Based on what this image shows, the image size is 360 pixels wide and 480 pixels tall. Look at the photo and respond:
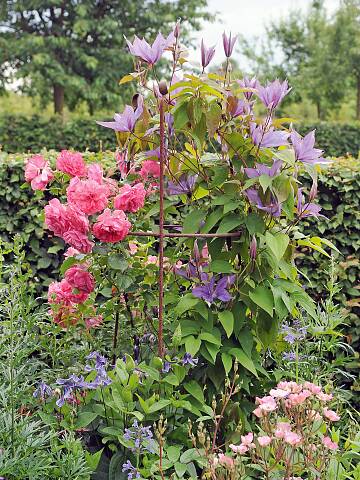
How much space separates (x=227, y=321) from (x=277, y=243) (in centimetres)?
35

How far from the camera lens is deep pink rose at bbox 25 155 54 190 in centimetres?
288

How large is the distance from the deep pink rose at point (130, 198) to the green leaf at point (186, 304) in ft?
1.30

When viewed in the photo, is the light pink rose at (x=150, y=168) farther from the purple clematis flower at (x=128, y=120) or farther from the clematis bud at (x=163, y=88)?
the clematis bud at (x=163, y=88)

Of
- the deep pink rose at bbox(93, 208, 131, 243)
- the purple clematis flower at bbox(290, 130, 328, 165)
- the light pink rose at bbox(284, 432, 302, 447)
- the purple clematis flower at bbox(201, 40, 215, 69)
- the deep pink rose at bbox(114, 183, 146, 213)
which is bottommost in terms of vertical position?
the light pink rose at bbox(284, 432, 302, 447)

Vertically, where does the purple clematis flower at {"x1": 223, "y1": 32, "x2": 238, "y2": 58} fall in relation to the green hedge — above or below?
above

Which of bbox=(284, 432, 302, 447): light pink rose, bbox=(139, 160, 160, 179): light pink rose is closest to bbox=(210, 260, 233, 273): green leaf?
bbox=(139, 160, 160, 179): light pink rose

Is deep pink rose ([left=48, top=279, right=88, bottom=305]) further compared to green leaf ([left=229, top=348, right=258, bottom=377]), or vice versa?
deep pink rose ([left=48, top=279, right=88, bottom=305])

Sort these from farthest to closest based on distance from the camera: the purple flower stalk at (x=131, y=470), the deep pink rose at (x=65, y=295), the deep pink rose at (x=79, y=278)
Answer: the deep pink rose at (x=65, y=295) < the deep pink rose at (x=79, y=278) < the purple flower stalk at (x=131, y=470)

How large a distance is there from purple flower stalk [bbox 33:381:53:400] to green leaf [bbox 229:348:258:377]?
0.70 m

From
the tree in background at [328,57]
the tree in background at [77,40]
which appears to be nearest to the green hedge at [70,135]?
the tree in background at [77,40]

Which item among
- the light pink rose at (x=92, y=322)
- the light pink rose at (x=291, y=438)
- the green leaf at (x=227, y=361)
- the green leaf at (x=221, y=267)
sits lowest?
the light pink rose at (x=92, y=322)

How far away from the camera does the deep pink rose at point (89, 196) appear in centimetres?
256

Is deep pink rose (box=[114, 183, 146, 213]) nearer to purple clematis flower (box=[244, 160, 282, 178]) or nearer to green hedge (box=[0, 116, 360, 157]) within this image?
purple clematis flower (box=[244, 160, 282, 178])

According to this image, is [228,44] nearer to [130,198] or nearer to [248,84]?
[248,84]
